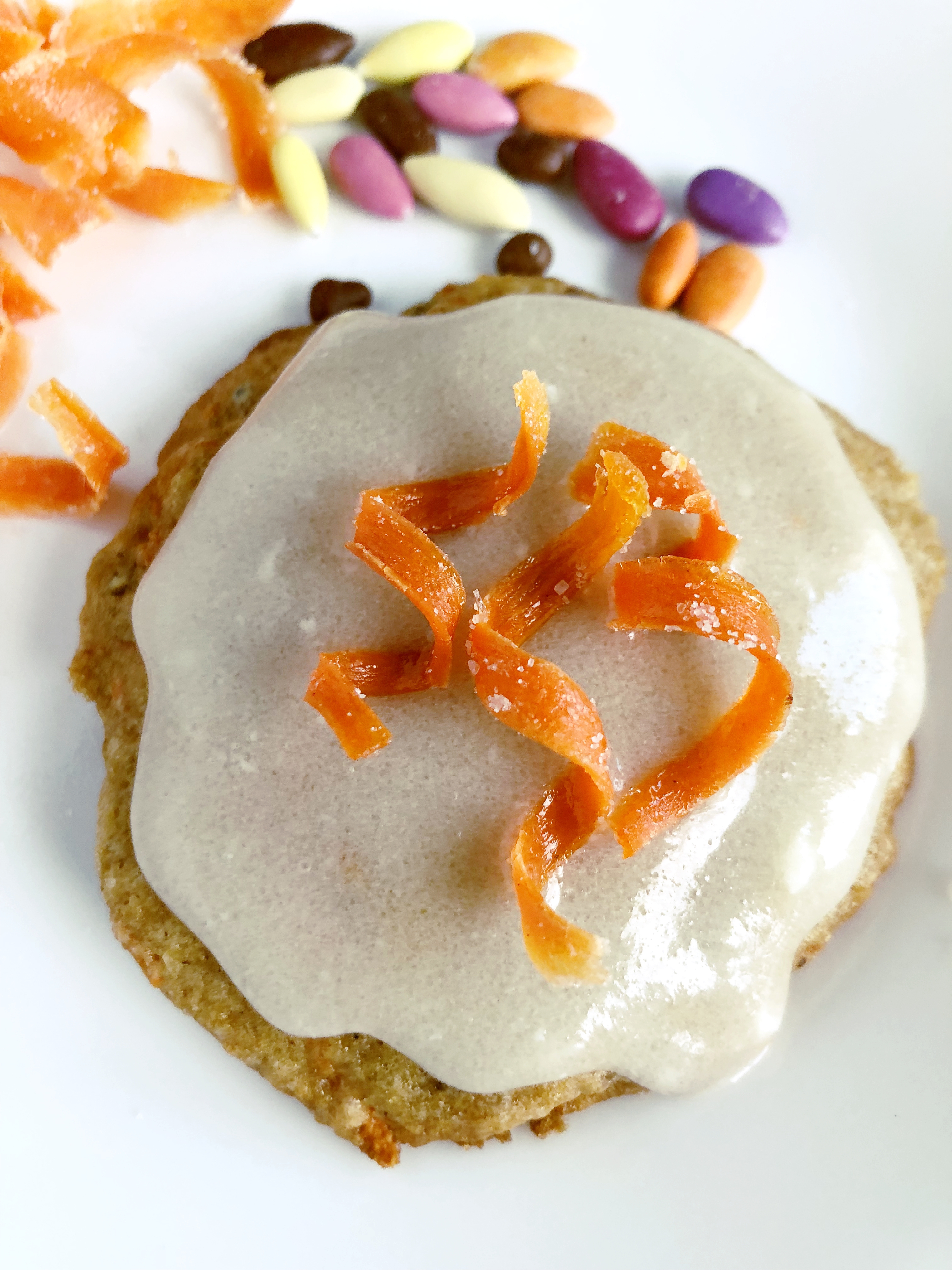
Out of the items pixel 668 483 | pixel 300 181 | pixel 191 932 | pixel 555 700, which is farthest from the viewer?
pixel 300 181

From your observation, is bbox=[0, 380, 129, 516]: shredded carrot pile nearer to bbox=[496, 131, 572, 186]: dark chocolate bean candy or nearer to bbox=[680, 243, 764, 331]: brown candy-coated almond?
bbox=[496, 131, 572, 186]: dark chocolate bean candy

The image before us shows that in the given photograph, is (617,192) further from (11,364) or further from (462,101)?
(11,364)

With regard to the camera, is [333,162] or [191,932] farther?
[333,162]

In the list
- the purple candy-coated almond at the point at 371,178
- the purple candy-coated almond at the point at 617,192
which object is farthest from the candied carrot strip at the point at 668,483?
the purple candy-coated almond at the point at 371,178

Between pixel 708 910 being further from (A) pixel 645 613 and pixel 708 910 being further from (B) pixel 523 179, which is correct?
(B) pixel 523 179

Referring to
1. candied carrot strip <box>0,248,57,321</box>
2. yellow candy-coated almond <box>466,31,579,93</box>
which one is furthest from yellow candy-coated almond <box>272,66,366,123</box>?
candied carrot strip <box>0,248,57,321</box>

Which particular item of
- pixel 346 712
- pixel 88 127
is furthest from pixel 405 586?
pixel 88 127
